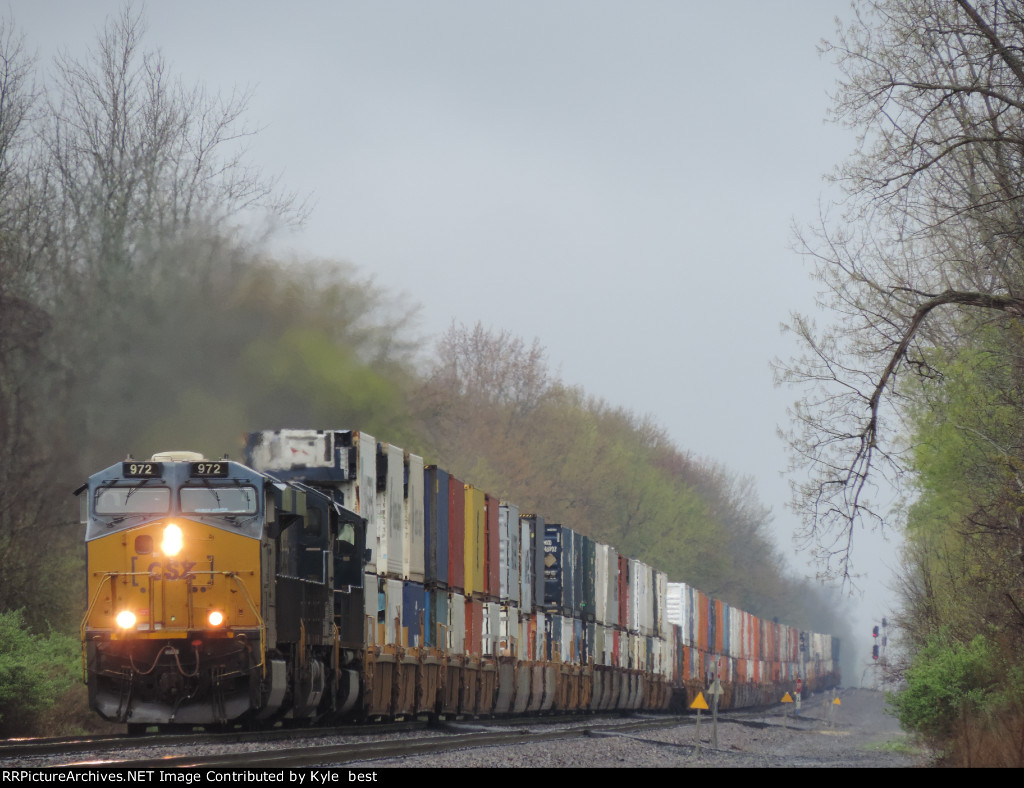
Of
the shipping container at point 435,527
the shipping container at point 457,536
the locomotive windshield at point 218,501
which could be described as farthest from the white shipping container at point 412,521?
the locomotive windshield at point 218,501

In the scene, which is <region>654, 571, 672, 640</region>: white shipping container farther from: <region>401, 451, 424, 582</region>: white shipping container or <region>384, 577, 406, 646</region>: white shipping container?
<region>384, 577, 406, 646</region>: white shipping container

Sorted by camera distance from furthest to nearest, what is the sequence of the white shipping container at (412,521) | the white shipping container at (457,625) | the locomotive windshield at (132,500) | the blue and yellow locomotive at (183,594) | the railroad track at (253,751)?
the white shipping container at (457,625) → the white shipping container at (412,521) → the locomotive windshield at (132,500) → the blue and yellow locomotive at (183,594) → the railroad track at (253,751)

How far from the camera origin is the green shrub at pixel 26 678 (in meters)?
19.7

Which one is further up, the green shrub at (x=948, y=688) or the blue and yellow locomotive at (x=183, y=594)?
the blue and yellow locomotive at (x=183, y=594)

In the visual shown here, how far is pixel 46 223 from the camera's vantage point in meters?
37.3

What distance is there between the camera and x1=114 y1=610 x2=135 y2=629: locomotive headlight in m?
16.8

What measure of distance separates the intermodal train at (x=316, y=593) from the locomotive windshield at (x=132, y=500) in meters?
0.02

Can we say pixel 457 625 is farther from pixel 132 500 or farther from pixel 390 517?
pixel 132 500

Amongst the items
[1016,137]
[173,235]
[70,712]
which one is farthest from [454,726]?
[173,235]

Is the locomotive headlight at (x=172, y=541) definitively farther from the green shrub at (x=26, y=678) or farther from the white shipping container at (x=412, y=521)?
the white shipping container at (x=412, y=521)

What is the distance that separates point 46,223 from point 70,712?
19.1m

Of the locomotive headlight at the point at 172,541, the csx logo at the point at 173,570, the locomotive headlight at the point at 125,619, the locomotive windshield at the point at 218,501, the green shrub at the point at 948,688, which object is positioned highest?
the locomotive windshield at the point at 218,501

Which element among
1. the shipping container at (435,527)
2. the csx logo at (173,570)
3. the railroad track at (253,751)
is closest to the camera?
the railroad track at (253,751)

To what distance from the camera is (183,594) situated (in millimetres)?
17031
